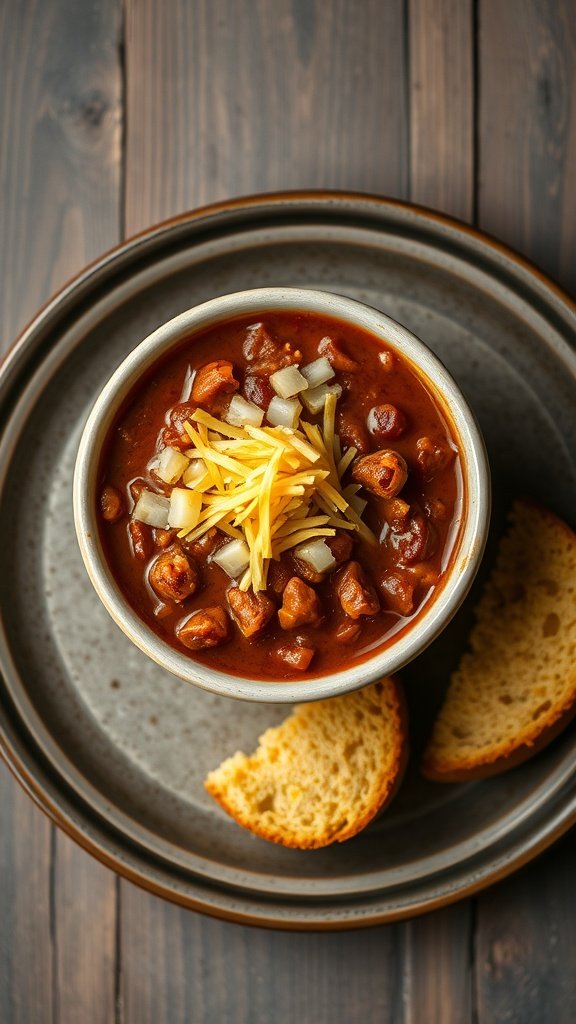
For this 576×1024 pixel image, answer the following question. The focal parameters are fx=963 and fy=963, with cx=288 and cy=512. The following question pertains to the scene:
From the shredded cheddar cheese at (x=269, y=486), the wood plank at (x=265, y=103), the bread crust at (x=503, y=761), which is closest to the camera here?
the shredded cheddar cheese at (x=269, y=486)

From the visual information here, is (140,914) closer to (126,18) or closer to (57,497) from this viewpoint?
(57,497)

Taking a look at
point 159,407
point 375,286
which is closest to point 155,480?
point 159,407

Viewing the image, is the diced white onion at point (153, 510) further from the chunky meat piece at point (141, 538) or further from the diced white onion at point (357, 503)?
the diced white onion at point (357, 503)

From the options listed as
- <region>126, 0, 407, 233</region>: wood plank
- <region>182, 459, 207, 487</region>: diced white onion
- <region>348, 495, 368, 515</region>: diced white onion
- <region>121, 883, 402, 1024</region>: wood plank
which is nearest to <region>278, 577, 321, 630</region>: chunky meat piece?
<region>348, 495, 368, 515</region>: diced white onion

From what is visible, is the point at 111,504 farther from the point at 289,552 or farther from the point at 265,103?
the point at 265,103

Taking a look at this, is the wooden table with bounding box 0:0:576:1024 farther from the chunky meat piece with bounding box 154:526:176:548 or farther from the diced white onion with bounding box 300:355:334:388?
the chunky meat piece with bounding box 154:526:176:548

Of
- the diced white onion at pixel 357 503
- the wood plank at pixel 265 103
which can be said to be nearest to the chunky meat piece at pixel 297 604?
the diced white onion at pixel 357 503
